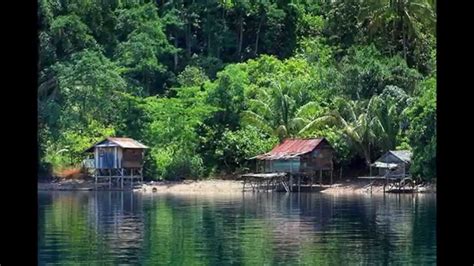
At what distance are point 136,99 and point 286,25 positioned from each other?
473 inches

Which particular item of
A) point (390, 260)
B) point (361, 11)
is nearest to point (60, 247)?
point (390, 260)

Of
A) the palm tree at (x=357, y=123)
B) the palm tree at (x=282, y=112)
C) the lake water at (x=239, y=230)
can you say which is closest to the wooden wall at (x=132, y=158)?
the lake water at (x=239, y=230)

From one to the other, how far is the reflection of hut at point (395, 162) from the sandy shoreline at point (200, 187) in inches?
86.6

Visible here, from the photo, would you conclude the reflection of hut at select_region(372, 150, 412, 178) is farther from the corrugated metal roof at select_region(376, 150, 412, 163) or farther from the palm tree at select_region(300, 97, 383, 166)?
the palm tree at select_region(300, 97, 383, 166)

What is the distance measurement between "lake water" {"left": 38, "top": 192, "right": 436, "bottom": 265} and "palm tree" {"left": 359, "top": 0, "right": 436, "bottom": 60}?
9.50 metres

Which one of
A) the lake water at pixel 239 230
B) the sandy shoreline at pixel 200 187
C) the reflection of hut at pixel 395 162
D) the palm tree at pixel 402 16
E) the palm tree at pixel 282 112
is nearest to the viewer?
the lake water at pixel 239 230

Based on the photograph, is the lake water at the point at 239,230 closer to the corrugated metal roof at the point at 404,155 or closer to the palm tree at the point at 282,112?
the corrugated metal roof at the point at 404,155

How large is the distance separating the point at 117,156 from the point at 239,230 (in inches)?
912

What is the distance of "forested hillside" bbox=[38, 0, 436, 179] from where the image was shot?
158 ft

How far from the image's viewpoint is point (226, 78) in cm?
5222

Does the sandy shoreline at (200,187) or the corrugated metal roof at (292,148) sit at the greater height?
the corrugated metal roof at (292,148)

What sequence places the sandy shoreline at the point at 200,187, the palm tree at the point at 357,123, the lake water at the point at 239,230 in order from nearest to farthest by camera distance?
1. the lake water at the point at 239,230
2. the palm tree at the point at 357,123
3. the sandy shoreline at the point at 200,187

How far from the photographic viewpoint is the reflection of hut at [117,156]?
50.4 m
